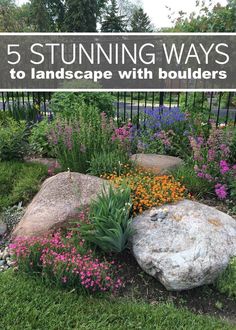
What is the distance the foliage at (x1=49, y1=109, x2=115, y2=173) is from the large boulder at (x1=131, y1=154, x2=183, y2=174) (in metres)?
0.40

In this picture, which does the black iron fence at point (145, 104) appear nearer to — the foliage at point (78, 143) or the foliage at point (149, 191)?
the foliage at point (78, 143)

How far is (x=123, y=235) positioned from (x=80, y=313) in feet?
2.32

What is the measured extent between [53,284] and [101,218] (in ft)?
2.08

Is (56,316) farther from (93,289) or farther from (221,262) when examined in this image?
(221,262)

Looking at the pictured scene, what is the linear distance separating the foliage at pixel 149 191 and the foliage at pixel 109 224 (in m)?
0.29

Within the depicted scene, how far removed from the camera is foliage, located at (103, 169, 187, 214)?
346cm

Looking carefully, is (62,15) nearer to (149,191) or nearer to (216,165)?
(216,165)

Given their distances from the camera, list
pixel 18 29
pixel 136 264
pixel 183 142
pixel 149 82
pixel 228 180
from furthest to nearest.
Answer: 1. pixel 18 29
2. pixel 149 82
3. pixel 183 142
4. pixel 228 180
5. pixel 136 264

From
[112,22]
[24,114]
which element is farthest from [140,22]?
[24,114]

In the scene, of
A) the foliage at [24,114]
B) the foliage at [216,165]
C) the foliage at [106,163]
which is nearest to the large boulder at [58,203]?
the foliage at [106,163]

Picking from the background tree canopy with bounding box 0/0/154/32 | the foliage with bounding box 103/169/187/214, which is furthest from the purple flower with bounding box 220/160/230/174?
the background tree canopy with bounding box 0/0/154/32

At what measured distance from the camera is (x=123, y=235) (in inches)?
118

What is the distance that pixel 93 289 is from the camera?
2771 millimetres

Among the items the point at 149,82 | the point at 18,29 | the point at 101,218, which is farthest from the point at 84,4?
the point at 101,218
